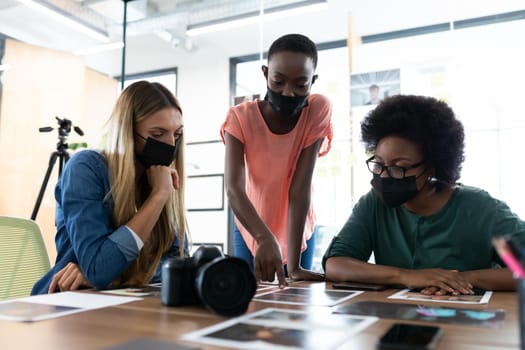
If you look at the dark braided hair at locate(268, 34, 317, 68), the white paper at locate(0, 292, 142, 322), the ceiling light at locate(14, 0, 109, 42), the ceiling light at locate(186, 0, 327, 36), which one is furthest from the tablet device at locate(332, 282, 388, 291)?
the ceiling light at locate(14, 0, 109, 42)

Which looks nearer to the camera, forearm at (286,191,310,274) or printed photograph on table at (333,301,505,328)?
printed photograph on table at (333,301,505,328)

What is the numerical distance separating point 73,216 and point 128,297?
28 centimetres

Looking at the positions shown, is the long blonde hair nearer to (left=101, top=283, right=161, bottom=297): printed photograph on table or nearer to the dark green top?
(left=101, top=283, right=161, bottom=297): printed photograph on table

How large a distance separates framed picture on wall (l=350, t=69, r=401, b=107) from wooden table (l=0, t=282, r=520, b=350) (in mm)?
3090

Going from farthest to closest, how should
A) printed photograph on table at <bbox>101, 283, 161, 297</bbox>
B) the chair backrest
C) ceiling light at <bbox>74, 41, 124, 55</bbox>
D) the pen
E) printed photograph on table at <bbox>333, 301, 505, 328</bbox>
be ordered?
1. ceiling light at <bbox>74, 41, 124, 55</bbox>
2. the chair backrest
3. printed photograph on table at <bbox>101, 283, 161, 297</bbox>
4. printed photograph on table at <bbox>333, 301, 505, 328</bbox>
5. the pen

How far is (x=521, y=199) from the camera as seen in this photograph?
3.35 meters

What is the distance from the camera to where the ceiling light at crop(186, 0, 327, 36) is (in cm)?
366

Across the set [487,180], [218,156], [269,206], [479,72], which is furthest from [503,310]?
[218,156]

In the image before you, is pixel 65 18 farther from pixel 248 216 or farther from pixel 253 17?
pixel 248 216

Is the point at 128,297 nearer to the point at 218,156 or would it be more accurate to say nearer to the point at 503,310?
the point at 503,310

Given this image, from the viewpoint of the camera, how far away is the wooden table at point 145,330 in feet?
1.68

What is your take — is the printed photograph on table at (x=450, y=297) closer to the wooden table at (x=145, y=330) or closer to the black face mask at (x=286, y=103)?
the wooden table at (x=145, y=330)

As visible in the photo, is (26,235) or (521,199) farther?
(521,199)

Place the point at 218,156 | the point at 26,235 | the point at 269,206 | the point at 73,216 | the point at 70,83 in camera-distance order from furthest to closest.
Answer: the point at 218,156
the point at 70,83
the point at 269,206
the point at 26,235
the point at 73,216
